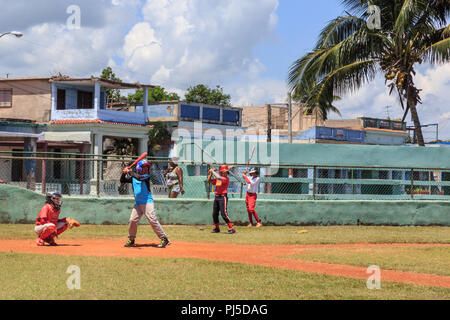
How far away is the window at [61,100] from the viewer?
34.8 meters

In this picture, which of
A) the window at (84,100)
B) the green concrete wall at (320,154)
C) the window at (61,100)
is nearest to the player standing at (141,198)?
the green concrete wall at (320,154)

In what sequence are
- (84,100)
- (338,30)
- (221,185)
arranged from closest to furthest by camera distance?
1. (221,185)
2. (338,30)
3. (84,100)

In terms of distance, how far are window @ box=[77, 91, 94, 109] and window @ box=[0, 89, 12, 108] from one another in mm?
4180

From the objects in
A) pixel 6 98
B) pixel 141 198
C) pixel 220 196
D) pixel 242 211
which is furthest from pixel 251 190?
pixel 6 98

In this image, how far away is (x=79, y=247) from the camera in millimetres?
12078

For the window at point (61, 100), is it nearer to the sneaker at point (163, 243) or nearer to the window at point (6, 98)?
the window at point (6, 98)

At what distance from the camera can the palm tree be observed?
2048 cm

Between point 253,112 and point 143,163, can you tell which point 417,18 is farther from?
point 253,112

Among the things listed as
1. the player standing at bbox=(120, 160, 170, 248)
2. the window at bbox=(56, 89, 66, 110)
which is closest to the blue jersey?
the player standing at bbox=(120, 160, 170, 248)

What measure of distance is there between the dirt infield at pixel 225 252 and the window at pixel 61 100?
2283 centimetres

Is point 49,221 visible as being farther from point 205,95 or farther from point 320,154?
point 205,95

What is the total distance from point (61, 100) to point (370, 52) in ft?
66.1

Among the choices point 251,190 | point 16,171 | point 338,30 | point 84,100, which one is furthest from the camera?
point 84,100

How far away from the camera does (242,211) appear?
17531 millimetres
